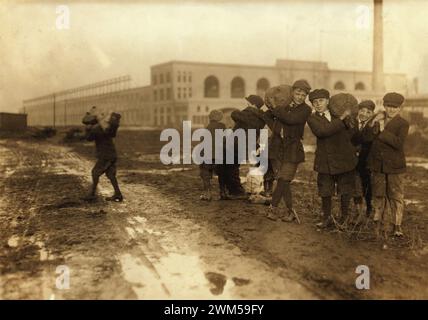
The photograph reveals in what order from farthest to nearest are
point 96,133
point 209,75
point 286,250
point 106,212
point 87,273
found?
1. point 209,75
2. point 96,133
3. point 106,212
4. point 286,250
5. point 87,273

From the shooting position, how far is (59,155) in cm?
1641

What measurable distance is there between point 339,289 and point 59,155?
14.5 metres

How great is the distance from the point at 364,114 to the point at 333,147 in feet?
2.55

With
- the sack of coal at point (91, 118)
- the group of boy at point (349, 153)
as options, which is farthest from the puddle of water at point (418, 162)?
the sack of coal at point (91, 118)

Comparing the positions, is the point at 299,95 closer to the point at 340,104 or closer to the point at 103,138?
the point at 340,104

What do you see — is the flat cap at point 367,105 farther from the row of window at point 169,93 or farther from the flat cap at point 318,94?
the row of window at point 169,93

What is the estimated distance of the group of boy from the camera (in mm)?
5195

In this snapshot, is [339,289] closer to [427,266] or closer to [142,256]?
[427,266]

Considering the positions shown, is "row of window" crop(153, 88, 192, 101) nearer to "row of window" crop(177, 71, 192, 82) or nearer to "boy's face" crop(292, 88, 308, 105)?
"row of window" crop(177, 71, 192, 82)

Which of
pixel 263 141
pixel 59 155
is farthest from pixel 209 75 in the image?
pixel 263 141

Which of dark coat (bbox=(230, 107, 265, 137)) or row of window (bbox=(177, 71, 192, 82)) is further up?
row of window (bbox=(177, 71, 192, 82))

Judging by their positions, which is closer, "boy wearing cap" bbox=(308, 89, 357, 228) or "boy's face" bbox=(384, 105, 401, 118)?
"boy's face" bbox=(384, 105, 401, 118)

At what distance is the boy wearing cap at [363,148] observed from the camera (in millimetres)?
5723

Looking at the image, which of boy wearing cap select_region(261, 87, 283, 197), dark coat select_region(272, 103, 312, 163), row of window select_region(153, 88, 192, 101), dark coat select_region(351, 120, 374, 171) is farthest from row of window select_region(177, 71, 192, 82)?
dark coat select_region(351, 120, 374, 171)
